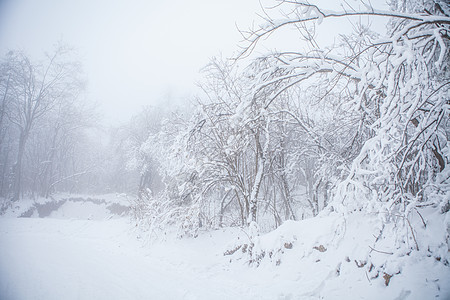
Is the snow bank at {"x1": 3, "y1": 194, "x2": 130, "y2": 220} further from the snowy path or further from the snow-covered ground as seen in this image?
the snow-covered ground

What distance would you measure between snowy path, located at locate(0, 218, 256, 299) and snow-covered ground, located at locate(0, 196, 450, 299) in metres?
0.02

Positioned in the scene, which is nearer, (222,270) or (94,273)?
(94,273)

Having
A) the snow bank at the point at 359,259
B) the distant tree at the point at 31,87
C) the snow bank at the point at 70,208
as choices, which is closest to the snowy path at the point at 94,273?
the snow bank at the point at 359,259

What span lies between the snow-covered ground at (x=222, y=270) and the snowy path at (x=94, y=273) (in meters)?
0.02

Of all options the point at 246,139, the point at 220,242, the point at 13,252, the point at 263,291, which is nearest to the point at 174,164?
the point at 246,139

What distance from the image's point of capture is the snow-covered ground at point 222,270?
2697 mm

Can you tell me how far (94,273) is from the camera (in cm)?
454

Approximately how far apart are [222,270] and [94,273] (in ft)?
9.64

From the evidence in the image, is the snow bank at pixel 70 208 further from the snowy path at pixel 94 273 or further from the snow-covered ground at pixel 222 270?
Answer: the snow-covered ground at pixel 222 270

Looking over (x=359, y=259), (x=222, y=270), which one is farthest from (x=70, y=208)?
(x=359, y=259)

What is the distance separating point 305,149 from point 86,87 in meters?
22.0

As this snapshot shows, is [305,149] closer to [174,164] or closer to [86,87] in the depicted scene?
[174,164]

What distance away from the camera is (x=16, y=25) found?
48.5 ft

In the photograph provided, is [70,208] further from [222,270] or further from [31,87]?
[222,270]
